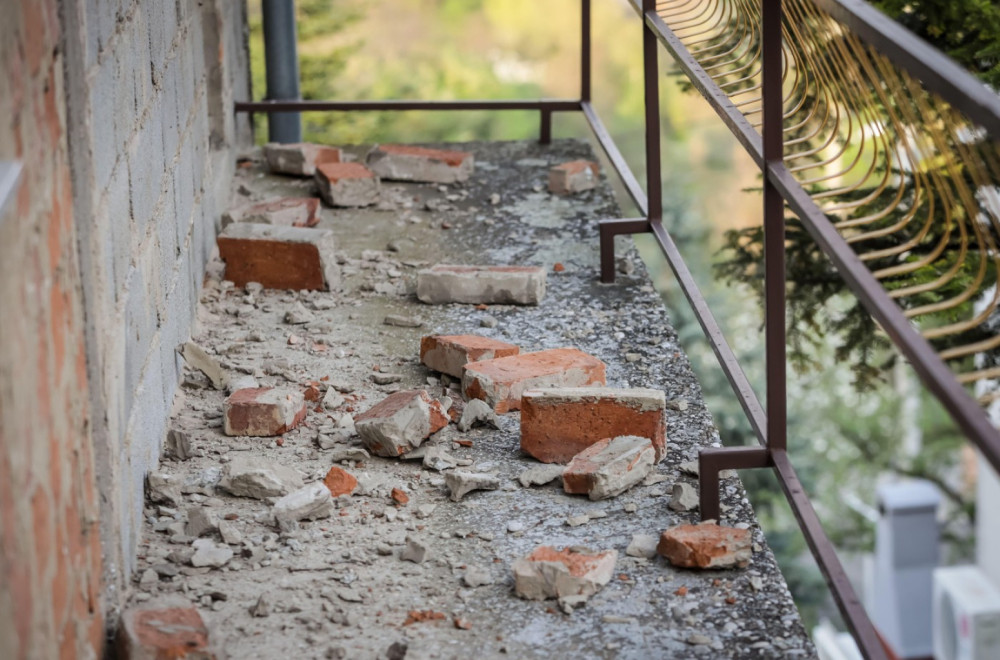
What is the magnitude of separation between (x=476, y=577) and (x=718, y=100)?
4.32ft

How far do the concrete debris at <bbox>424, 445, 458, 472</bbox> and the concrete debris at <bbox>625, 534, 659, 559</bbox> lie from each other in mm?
538

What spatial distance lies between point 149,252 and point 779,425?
1.57 metres

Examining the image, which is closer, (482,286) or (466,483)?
(466,483)

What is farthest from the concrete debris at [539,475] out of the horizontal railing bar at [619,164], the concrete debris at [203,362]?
the horizontal railing bar at [619,164]

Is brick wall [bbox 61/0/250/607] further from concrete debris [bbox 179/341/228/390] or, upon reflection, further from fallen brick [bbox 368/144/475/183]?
fallen brick [bbox 368/144/475/183]

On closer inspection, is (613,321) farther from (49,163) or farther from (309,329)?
(49,163)

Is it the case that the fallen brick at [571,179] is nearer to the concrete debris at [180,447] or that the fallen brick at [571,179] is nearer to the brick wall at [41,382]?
the concrete debris at [180,447]

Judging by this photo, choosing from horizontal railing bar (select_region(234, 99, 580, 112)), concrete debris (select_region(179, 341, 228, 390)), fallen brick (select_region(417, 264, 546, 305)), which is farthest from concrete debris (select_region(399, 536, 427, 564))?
horizontal railing bar (select_region(234, 99, 580, 112))

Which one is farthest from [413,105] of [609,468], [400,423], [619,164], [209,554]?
[209,554]

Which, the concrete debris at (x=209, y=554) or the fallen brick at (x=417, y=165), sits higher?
the fallen brick at (x=417, y=165)

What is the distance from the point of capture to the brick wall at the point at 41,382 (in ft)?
5.59

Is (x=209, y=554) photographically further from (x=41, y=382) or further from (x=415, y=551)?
(x=41, y=382)

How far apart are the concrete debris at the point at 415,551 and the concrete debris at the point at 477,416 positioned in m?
0.59

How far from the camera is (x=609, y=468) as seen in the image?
281cm
